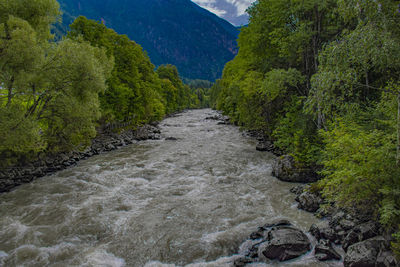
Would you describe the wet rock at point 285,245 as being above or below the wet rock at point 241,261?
above

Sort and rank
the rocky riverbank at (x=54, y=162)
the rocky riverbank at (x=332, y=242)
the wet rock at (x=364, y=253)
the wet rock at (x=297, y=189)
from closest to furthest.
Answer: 1. the wet rock at (x=364, y=253)
2. the rocky riverbank at (x=332, y=242)
3. the wet rock at (x=297, y=189)
4. the rocky riverbank at (x=54, y=162)

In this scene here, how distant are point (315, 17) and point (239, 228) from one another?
14853 mm

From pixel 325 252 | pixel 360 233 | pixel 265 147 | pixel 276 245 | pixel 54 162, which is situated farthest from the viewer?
pixel 265 147

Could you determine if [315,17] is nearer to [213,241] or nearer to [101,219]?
[213,241]

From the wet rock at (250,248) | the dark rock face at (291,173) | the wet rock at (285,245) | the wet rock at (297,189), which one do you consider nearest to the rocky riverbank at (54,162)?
the wet rock at (250,248)

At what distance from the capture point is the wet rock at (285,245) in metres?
7.01

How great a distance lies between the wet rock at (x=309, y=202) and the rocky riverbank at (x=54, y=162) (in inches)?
640

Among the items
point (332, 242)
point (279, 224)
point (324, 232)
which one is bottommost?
point (279, 224)

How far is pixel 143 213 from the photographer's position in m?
10.4

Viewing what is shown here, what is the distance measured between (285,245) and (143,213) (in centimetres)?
622

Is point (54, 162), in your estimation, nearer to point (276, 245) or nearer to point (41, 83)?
point (41, 83)

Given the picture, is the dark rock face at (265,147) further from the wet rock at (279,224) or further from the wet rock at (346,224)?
the wet rock at (346,224)

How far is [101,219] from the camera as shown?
388 inches

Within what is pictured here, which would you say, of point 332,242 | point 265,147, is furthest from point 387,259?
point 265,147
